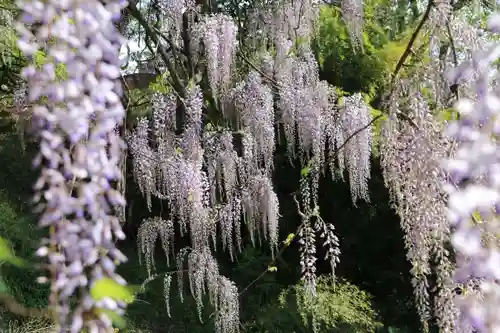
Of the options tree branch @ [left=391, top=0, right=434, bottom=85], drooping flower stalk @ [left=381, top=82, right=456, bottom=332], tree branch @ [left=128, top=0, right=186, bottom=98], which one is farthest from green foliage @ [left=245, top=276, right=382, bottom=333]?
tree branch @ [left=391, top=0, right=434, bottom=85]

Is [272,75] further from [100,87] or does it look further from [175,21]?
[100,87]

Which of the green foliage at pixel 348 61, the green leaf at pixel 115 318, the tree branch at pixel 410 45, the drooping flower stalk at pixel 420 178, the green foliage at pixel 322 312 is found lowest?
the green leaf at pixel 115 318

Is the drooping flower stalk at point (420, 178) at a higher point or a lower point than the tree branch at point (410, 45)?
lower

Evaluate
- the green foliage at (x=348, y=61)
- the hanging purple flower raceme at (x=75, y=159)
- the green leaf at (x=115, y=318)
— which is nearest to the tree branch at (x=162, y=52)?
the green foliage at (x=348, y=61)

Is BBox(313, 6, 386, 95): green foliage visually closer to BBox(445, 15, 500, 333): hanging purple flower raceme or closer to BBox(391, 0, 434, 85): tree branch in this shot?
BBox(391, 0, 434, 85): tree branch

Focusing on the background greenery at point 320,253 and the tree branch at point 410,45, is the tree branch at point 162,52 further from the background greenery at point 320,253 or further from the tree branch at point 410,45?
the tree branch at point 410,45

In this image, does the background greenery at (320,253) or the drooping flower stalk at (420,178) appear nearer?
the drooping flower stalk at (420,178)

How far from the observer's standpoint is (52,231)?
1549 millimetres

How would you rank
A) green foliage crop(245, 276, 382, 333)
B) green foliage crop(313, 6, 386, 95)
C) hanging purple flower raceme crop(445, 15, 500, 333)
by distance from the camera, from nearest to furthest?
hanging purple flower raceme crop(445, 15, 500, 333)
green foliage crop(245, 276, 382, 333)
green foliage crop(313, 6, 386, 95)

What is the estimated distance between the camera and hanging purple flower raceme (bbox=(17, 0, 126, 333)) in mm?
1519

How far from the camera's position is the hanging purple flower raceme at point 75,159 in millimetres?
1519

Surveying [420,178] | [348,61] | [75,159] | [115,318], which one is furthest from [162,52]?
[115,318]

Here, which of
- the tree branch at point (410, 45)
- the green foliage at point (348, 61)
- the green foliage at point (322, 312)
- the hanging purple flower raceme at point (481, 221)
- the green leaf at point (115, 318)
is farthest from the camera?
the green foliage at point (348, 61)

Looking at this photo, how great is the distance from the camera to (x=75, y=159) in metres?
1.61
